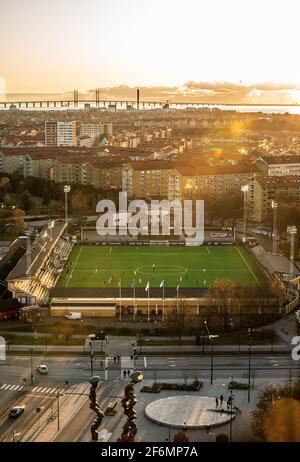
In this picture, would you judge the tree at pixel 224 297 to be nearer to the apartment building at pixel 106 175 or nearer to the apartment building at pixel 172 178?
the apartment building at pixel 172 178

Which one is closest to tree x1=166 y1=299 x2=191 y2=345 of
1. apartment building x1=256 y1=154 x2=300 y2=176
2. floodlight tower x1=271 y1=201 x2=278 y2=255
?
floodlight tower x1=271 y1=201 x2=278 y2=255

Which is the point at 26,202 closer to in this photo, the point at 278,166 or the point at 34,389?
the point at 278,166

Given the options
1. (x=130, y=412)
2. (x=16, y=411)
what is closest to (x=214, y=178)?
(x=16, y=411)

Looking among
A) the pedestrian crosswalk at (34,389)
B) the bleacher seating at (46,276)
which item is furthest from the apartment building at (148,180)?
the pedestrian crosswalk at (34,389)

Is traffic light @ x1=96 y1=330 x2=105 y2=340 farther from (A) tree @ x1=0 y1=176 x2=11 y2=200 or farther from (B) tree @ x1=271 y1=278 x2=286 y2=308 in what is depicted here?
(A) tree @ x1=0 y1=176 x2=11 y2=200
